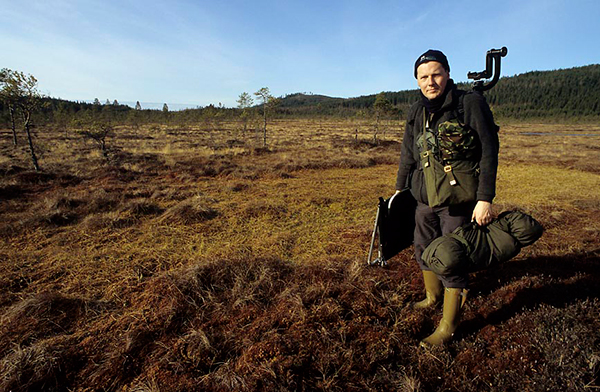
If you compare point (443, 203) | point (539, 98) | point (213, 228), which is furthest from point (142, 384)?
point (539, 98)

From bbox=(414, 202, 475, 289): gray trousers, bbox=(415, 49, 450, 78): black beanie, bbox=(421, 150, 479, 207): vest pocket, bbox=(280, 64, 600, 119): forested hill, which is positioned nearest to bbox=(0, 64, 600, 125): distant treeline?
bbox=(280, 64, 600, 119): forested hill

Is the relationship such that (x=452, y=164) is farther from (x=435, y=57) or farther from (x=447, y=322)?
(x=447, y=322)

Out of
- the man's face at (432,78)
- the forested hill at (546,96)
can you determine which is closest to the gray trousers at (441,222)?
the man's face at (432,78)

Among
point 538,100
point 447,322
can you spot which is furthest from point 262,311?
point 538,100

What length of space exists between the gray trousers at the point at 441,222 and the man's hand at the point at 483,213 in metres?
0.15

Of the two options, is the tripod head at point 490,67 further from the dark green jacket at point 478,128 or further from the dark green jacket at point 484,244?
the dark green jacket at point 484,244

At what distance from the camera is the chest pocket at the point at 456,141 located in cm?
173

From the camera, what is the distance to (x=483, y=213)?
1.73 m

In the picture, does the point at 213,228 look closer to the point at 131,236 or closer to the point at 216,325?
the point at 131,236

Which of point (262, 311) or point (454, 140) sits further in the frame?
point (262, 311)

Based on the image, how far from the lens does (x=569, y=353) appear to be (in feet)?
5.57

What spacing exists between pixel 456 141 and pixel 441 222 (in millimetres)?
695

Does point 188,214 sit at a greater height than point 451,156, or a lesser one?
lesser

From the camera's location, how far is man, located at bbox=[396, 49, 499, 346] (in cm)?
173
